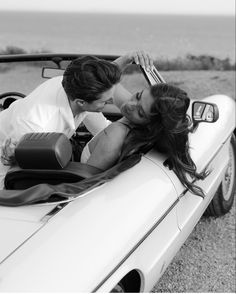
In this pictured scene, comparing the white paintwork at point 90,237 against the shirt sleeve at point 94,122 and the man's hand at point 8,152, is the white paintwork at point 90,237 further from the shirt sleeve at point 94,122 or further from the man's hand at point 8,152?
the shirt sleeve at point 94,122

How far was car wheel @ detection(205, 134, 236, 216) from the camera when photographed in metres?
3.97

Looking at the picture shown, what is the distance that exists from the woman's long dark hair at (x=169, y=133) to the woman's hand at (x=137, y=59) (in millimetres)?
624

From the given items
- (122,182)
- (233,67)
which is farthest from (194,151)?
(233,67)

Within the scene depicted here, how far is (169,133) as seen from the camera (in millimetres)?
2604

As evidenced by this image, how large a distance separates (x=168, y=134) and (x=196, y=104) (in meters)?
0.65

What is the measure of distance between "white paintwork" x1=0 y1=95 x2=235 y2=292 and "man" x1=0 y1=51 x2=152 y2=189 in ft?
1.46

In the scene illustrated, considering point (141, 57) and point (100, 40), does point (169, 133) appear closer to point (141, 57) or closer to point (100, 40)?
point (141, 57)

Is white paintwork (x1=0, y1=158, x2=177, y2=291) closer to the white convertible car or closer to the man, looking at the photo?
the white convertible car

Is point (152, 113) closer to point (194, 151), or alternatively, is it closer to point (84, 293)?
point (194, 151)

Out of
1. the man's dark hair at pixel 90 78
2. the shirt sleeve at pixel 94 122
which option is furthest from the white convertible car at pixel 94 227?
the shirt sleeve at pixel 94 122

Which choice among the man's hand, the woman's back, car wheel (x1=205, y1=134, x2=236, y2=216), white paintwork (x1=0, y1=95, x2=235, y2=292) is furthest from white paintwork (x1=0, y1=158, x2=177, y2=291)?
car wheel (x1=205, y1=134, x2=236, y2=216)

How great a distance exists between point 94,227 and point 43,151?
1.38ft

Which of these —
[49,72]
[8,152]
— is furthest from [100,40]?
[8,152]

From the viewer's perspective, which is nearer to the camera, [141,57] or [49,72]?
[141,57]
